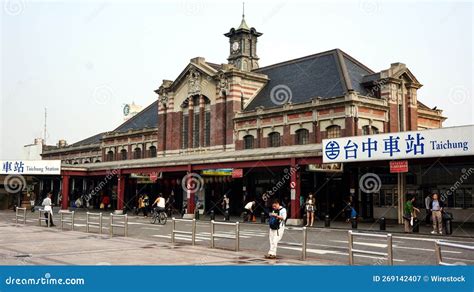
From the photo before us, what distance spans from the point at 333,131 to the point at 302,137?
281 cm

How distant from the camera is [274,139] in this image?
40.0 m

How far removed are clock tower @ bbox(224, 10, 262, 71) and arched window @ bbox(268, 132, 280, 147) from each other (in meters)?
16.6

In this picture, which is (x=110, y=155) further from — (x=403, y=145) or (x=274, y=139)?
(x=403, y=145)

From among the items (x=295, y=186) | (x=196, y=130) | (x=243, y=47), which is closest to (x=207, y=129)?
(x=196, y=130)

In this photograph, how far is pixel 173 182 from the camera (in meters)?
46.1

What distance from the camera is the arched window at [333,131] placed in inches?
1405

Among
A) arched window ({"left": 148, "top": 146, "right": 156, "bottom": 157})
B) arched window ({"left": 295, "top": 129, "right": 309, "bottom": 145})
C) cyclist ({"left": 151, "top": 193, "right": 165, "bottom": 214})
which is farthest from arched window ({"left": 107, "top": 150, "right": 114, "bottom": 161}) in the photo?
cyclist ({"left": 151, "top": 193, "right": 165, "bottom": 214})

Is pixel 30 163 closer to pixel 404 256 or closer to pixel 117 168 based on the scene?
pixel 117 168

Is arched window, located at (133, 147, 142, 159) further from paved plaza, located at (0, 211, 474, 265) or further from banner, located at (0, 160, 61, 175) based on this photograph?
paved plaza, located at (0, 211, 474, 265)

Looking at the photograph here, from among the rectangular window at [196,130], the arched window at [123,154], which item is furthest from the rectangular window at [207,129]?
the arched window at [123,154]

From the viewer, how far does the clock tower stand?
5531cm

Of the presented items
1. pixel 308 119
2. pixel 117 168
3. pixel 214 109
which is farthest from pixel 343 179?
pixel 117 168

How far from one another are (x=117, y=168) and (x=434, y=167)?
24291 millimetres

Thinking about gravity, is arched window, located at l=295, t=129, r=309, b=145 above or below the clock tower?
below
